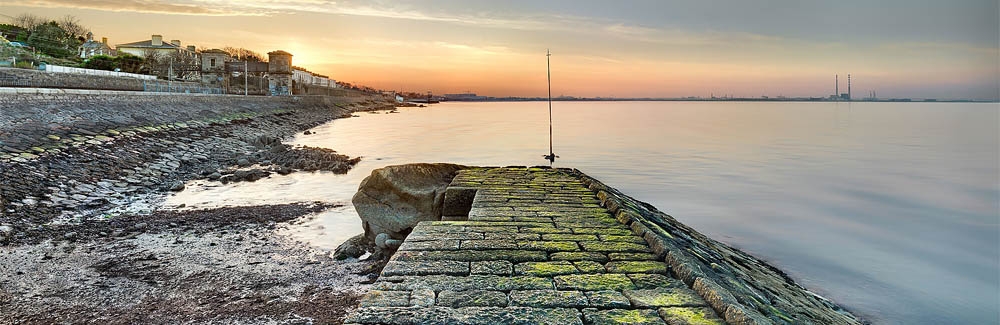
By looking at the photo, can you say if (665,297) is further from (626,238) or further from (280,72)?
(280,72)

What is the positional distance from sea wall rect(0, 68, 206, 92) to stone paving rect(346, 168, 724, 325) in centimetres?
3018

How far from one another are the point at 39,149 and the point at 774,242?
18.1 m

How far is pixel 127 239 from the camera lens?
940cm

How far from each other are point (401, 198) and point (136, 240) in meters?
4.41

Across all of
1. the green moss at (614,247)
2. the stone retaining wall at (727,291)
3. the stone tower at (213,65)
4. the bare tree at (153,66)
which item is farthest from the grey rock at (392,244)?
the stone tower at (213,65)

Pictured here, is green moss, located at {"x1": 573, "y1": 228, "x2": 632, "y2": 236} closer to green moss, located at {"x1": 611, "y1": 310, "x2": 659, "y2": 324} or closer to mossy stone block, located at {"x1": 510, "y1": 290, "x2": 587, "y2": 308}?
mossy stone block, located at {"x1": 510, "y1": 290, "x2": 587, "y2": 308}

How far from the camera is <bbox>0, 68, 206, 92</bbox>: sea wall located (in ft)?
91.3

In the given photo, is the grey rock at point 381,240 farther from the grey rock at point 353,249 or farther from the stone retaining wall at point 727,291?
the stone retaining wall at point 727,291

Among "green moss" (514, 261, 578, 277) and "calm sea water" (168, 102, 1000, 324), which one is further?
"calm sea water" (168, 102, 1000, 324)

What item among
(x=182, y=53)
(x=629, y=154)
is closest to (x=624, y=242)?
(x=629, y=154)

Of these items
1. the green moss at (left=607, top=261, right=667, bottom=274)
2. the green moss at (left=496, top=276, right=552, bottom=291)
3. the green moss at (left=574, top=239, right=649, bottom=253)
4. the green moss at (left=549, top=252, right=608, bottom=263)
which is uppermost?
the green moss at (left=574, top=239, right=649, bottom=253)

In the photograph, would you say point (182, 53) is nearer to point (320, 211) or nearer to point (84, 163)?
point (84, 163)

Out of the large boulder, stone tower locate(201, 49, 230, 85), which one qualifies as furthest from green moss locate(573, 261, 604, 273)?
stone tower locate(201, 49, 230, 85)

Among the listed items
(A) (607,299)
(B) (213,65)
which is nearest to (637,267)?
(A) (607,299)
